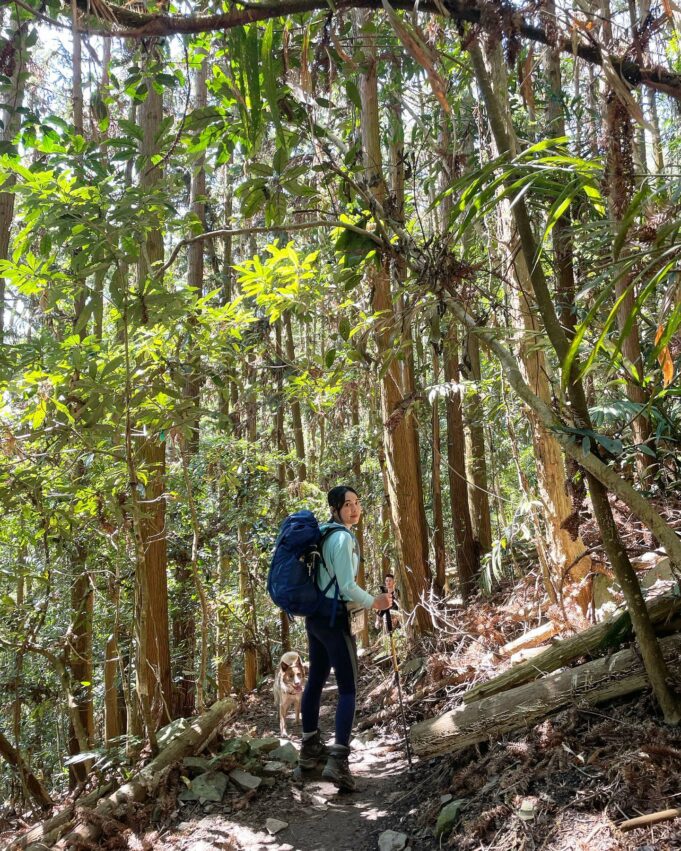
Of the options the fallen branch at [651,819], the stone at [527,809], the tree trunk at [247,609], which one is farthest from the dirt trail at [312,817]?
the tree trunk at [247,609]

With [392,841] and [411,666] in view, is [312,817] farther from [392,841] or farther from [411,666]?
[411,666]

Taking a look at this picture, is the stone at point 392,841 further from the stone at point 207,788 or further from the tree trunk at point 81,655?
the tree trunk at point 81,655

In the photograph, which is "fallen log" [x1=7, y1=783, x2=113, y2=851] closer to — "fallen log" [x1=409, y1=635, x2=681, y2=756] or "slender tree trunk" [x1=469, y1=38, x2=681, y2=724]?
"fallen log" [x1=409, y1=635, x2=681, y2=756]

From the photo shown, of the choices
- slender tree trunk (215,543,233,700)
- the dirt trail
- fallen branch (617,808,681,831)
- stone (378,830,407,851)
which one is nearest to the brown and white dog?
the dirt trail

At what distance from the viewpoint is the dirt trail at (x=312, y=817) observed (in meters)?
3.93

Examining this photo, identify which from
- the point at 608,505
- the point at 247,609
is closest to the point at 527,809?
the point at 608,505

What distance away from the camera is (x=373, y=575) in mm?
20250

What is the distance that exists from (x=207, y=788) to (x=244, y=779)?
0.28 metres

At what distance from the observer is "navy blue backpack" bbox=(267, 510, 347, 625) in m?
4.57

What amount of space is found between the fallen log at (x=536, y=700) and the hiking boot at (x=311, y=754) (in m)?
0.93

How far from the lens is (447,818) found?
11.2ft

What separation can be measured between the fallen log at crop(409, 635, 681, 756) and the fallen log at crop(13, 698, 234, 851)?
1.96 m

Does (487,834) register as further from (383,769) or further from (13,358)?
(13,358)

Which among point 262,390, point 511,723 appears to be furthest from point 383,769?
point 262,390
